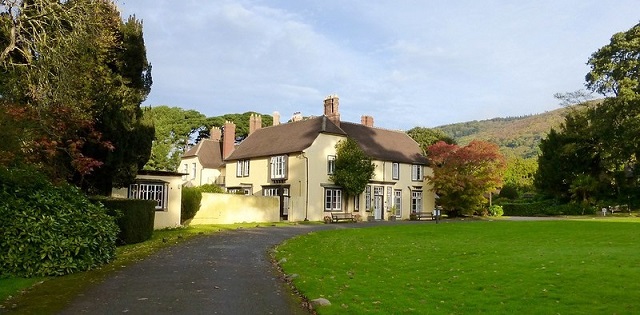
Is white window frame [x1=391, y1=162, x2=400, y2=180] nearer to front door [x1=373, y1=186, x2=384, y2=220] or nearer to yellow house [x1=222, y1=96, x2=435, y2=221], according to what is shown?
yellow house [x1=222, y1=96, x2=435, y2=221]

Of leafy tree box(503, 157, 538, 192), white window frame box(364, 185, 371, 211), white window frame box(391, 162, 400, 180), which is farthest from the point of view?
leafy tree box(503, 157, 538, 192)

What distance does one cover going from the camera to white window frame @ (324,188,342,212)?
41.8 metres

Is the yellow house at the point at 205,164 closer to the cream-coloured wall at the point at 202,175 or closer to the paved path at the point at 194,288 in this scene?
the cream-coloured wall at the point at 202,175

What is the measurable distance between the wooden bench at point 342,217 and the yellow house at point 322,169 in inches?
49.6

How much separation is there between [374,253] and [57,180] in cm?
967

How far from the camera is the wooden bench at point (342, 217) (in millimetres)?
38597

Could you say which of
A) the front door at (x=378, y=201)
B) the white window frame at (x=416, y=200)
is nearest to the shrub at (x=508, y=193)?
the white window frame at (x=416, y=200)

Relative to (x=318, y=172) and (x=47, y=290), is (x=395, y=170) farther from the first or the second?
(x=47, y=290)

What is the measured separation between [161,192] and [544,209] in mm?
41751

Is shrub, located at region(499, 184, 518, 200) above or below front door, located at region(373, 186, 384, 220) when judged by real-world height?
above

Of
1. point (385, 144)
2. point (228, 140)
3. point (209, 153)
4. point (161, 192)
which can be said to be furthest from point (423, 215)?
point (161, 192)

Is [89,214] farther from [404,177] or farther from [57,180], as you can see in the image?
[404,177]

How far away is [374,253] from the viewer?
16.2 meters

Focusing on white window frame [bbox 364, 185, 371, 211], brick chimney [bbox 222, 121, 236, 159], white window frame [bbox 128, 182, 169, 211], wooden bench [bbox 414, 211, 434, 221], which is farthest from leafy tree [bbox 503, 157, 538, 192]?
white window frame [bbox 128, 182, 169, 211]
